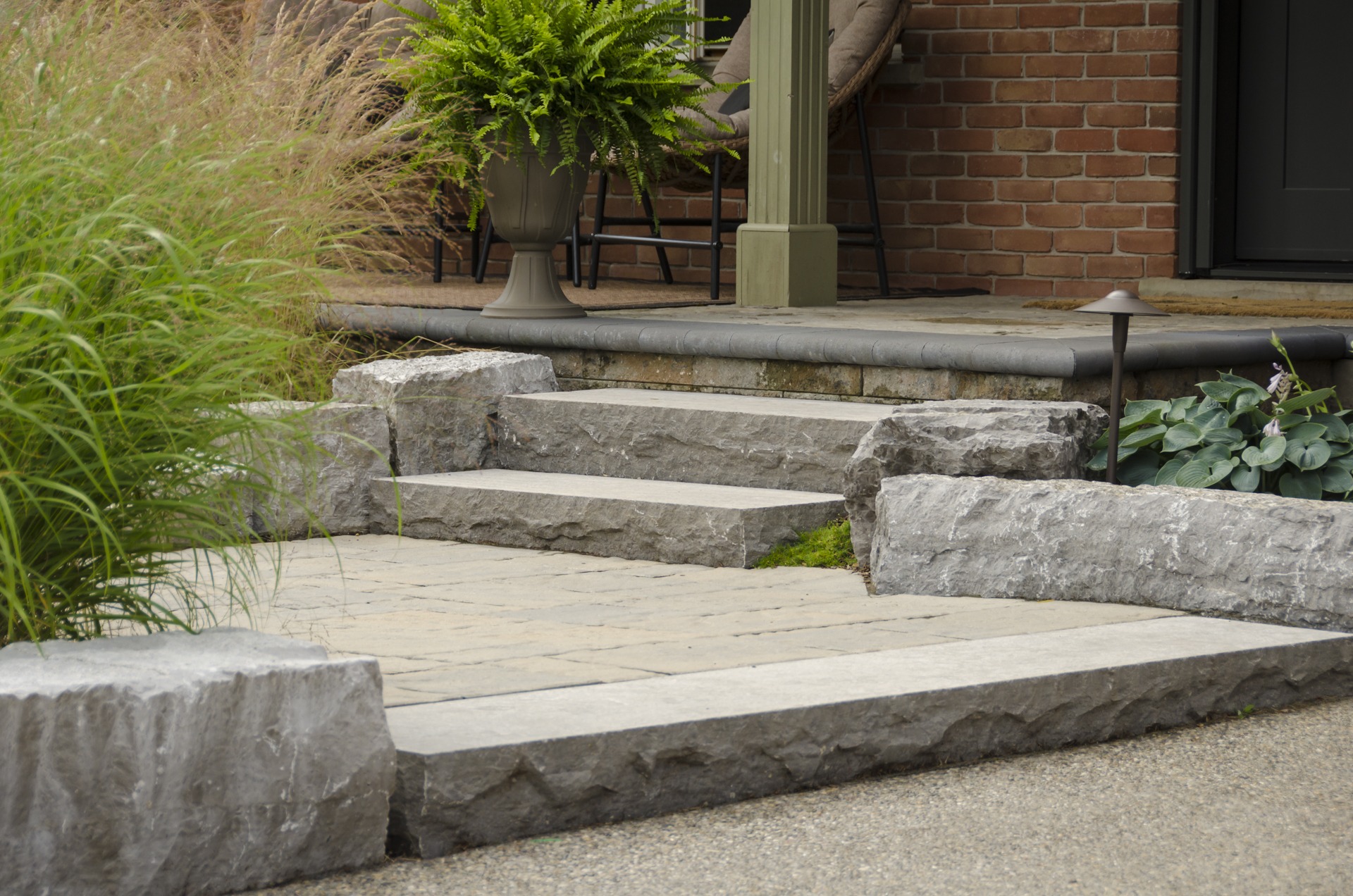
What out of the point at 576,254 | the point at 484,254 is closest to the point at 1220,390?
the point at 576,254

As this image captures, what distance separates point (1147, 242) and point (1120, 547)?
3487 millimetres

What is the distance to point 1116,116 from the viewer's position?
6.84 metres

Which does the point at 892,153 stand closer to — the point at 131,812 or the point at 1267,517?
the point at 1267,517

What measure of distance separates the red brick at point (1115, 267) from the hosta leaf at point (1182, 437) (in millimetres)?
A: 2723

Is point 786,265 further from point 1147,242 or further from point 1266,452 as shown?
point 1266,452

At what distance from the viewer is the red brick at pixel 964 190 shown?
7.10m

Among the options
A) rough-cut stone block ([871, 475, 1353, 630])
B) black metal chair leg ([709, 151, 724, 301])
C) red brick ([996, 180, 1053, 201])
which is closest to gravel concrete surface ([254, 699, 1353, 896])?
rough-cut stone block ([871, 475, 1353, 630])

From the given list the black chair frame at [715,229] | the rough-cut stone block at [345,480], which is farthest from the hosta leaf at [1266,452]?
the black chair frame at [715,229]

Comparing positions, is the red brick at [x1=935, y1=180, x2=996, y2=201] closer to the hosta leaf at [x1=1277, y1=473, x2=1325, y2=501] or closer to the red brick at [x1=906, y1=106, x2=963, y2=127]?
the red brick at [x1=906, y1=106, x2=963, y2=127]

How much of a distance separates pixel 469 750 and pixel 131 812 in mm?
446

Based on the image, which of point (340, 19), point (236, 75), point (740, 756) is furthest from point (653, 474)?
point (340, 19)

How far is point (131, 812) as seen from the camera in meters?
2.11

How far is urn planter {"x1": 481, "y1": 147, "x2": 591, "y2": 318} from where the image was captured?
18.2 feet

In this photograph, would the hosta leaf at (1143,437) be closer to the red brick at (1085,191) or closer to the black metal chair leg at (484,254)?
the red brick at (1085,191)
